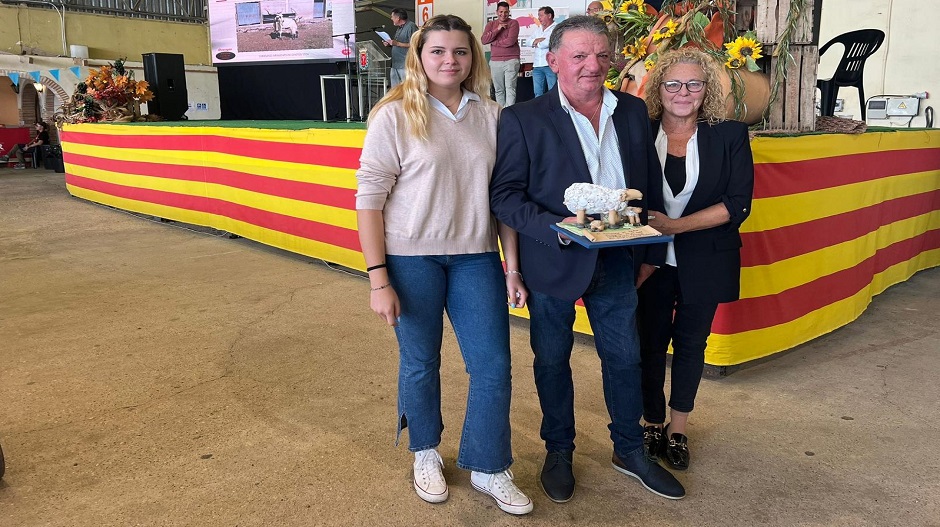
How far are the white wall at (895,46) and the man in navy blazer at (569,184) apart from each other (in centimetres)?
862

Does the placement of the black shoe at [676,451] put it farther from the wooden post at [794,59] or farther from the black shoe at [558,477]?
the wooden post at [794,59]

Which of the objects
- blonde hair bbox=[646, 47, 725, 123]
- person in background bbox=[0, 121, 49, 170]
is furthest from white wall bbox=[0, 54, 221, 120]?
blonde hair bbox=[646, 47, 725, 123]

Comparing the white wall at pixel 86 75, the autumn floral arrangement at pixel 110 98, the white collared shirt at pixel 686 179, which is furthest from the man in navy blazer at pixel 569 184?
the white wall at pixel 86 75

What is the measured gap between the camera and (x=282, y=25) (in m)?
11.5

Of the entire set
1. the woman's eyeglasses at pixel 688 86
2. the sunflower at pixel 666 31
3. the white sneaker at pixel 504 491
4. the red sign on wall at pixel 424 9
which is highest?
the red sign on wall at pixel 424 9

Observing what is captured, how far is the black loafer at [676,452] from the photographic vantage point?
7.16 feet

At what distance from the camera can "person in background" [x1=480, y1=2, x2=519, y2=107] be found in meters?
8.64

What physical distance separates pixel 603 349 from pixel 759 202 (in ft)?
4.12

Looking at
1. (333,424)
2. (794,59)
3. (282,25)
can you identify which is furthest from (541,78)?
(333,424)

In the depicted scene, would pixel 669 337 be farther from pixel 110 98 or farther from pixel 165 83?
pixel 165 83

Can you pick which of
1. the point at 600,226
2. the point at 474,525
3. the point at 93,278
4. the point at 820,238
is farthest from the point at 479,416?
the point at 93,278

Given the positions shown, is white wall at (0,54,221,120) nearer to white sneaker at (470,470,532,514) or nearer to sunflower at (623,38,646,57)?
sunflower at (623,38,646,57)

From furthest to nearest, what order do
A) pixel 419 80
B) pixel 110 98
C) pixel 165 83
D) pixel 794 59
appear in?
pixel 165 83 → pixel 110 98 → pixel 794 59 → pixel 419 80

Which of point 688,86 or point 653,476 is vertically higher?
point 688,86
